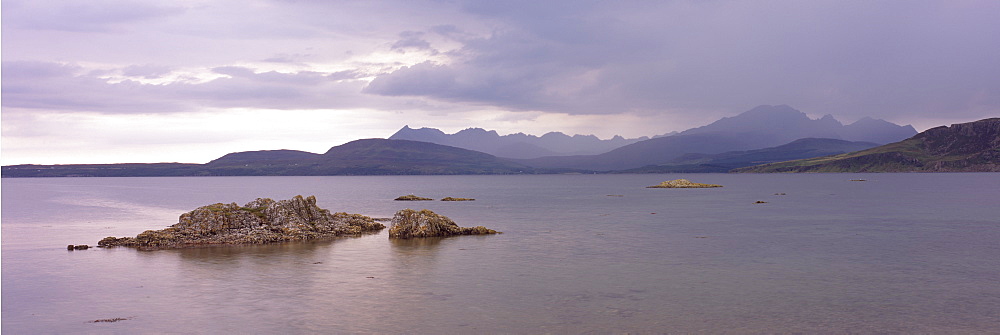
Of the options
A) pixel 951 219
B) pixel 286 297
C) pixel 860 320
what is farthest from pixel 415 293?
pixel 951 219

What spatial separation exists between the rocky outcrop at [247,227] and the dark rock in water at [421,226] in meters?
5.32

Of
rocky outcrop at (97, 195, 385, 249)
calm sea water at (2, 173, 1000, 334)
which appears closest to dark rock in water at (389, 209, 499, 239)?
calm sea water at (2, 173, 1000, 334)

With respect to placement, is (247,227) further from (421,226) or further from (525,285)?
(525,285)

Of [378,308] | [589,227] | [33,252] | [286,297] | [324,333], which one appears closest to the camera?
[324,333]

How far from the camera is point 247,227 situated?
50125 millimetres

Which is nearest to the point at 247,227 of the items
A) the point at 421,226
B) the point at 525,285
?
the point at 421,226

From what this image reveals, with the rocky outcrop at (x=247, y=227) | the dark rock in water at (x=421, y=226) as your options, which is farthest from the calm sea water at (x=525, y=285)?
the rocky outcrop at (x=247, y=227)

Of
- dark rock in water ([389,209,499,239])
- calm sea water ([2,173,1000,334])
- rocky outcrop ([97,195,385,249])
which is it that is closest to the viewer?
calm sea water ([2,173,1000,334])

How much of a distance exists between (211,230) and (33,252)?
11180 millimetres

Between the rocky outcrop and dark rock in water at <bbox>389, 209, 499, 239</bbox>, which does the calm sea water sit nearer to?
dark rock in water at <bbox>389, 209, 499, 239</bbox>

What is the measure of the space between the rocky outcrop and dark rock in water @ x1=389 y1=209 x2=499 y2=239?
532 centimetres

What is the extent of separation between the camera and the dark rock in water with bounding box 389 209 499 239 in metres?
51.5

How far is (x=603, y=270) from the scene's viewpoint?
34.1 metres

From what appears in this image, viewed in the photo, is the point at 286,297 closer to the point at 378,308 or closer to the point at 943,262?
the point at 378,308
